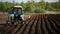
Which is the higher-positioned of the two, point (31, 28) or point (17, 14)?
point (17, 14)

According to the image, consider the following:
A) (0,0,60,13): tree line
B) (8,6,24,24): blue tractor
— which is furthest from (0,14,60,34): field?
(0,0,60,13): tree line

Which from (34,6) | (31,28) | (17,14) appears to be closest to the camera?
(31,28)

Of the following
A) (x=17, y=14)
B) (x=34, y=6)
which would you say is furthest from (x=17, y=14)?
(x=34, y=6)

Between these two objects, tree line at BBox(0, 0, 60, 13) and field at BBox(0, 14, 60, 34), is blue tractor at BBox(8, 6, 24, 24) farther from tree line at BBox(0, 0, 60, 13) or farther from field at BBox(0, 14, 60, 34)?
tree line at BBox(0, 0, 60, 13)

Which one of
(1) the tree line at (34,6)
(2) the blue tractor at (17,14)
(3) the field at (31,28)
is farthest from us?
(1) the tree line at (34,6)

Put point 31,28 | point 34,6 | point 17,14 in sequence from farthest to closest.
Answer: point 34,6, point 17,14, point 31,28

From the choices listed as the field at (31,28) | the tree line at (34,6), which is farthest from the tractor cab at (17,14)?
the tree line at (34,6)

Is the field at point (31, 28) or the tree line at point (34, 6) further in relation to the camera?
the tree line at point (34, 6)

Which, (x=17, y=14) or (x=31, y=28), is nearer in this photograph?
(x=31, y=28)

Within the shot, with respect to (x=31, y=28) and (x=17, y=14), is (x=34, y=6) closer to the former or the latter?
(x=17, y=14)

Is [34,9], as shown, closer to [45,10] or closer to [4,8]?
[45,10]

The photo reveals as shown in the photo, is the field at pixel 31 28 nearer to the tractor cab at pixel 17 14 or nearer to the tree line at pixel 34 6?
the tractor cab at pixel 17 14

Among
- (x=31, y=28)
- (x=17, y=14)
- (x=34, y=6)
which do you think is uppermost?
(x=17, y=14)

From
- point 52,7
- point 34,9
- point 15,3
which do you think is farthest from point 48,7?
point 15,3
